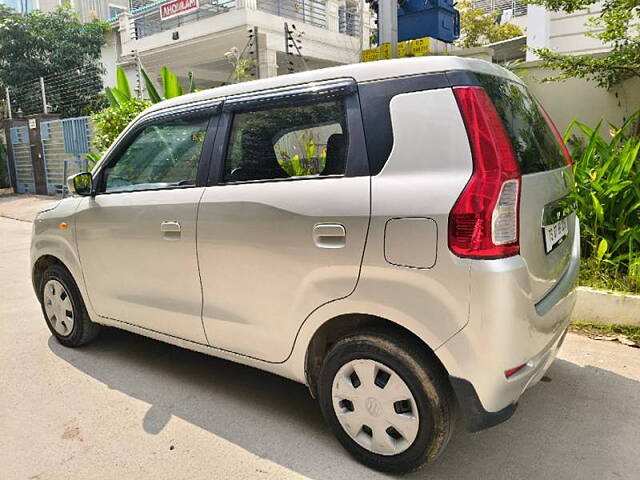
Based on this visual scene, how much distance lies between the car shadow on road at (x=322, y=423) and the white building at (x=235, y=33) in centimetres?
1081

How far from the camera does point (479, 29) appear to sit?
1809 centimetres

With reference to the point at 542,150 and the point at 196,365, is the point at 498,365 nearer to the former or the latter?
the point at 542,150

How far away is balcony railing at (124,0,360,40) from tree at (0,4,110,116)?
343 cm

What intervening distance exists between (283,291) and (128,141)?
5.43 ft

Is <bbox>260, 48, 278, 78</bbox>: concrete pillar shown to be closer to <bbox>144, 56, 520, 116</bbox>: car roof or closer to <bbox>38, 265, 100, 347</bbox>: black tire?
<bbox>38, 265, 100, 347</bbox>: black tire

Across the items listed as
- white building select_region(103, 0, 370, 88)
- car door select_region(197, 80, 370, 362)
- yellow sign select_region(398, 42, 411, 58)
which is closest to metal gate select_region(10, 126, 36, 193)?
white building select_region(103, 0, 370, 88)

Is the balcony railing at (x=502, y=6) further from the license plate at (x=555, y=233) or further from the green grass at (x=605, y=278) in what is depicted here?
the license plate at (x=555, y=233)

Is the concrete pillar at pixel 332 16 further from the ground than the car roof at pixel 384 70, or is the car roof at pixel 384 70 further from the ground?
the concrete pillar at pixel 332 16

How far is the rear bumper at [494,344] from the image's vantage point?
1984mm

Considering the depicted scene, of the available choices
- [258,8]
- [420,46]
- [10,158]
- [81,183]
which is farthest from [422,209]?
[10,158]

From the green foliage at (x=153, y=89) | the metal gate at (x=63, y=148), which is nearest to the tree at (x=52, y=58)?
the metal gate at (x=63, y=148)

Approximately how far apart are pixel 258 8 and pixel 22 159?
870cm

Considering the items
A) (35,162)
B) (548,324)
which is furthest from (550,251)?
(35,162)

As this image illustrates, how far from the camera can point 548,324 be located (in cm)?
228
